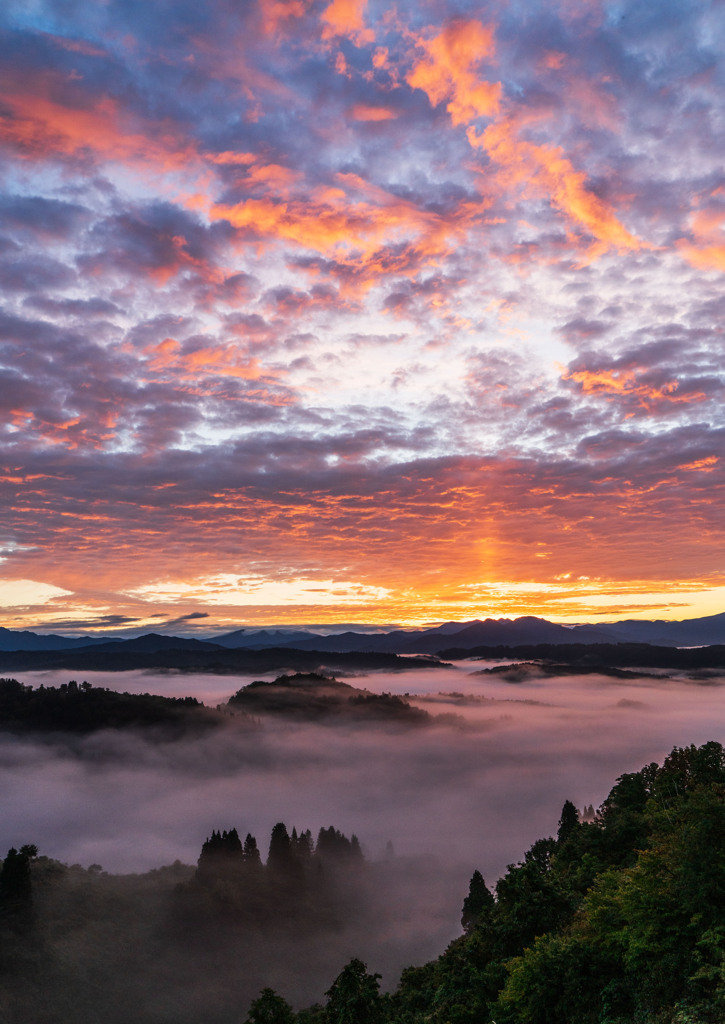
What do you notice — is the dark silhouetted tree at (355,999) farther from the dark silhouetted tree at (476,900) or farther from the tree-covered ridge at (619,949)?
the dark silhouetted tree at (476,900)

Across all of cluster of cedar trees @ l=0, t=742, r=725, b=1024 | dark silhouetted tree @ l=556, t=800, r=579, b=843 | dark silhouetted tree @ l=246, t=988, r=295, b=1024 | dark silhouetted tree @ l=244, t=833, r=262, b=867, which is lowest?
dark silhouetted tree @ l=244, t=833, r=262, b=867

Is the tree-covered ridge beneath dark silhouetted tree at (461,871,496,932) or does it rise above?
above

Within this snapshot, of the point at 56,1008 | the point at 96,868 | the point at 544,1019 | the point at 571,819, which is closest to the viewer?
the point at 544,1019

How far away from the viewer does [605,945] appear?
40.6 meters

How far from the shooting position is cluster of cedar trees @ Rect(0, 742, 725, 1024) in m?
35.4

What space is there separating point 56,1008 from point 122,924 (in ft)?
107

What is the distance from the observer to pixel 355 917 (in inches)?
7372

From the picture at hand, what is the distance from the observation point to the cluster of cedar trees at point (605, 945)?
3544 cm

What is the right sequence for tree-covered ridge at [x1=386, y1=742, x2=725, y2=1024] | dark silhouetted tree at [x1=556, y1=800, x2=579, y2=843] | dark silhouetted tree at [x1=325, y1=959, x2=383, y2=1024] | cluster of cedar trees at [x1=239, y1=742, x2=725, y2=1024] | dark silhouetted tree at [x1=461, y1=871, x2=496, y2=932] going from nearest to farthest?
tree-covered ridge at [x1=386, y1=742, x2=725, y2=1024] → cluster of cedar trees at [x1=239, y1=742, x2=725, y2=1024] → dark silhouetted tree at [x1=325, y1=959, x2=383, y2=1024] → dark silhouetted tree at [x1=461, y1=871, x2=496, y2=932] → dark silhouetted tree at [x1=556, y1=800, x2=579, y2=843]

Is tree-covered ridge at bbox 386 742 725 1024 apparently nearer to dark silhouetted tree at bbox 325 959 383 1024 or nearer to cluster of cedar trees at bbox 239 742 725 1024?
cluster of cedar trees at bbox 239 742 725 1024

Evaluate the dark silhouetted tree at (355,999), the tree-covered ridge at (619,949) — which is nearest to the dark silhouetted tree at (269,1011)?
the dark silhouetted tree at (355,999)

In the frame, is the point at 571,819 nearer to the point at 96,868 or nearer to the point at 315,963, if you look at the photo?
the point at 315,963

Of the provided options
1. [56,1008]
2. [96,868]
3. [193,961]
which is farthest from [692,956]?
[96,868]

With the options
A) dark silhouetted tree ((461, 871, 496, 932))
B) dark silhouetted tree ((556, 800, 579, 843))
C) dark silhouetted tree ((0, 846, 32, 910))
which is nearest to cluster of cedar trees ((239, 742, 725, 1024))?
dark silhouetted tree ((461, 871, 496, 932))
